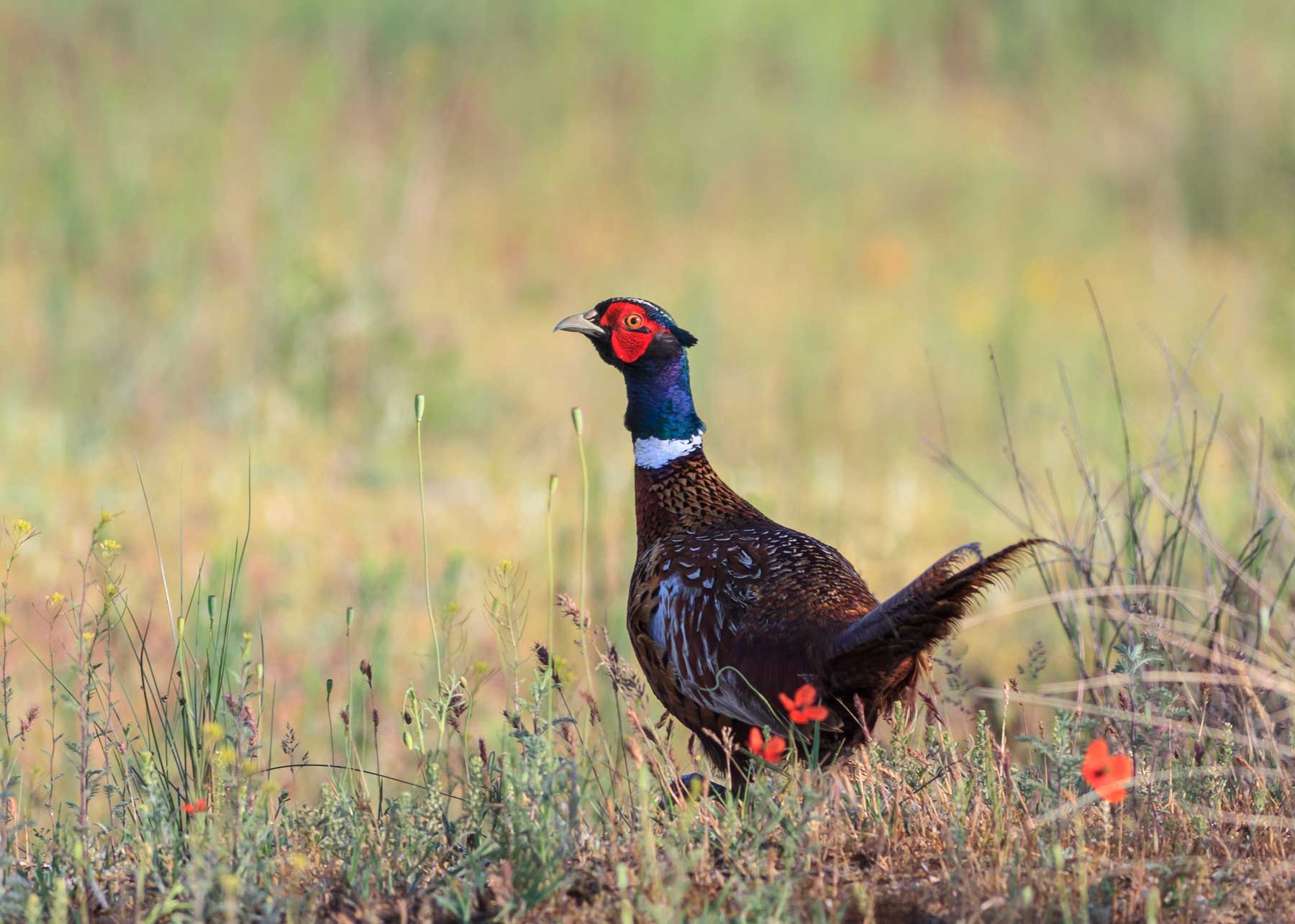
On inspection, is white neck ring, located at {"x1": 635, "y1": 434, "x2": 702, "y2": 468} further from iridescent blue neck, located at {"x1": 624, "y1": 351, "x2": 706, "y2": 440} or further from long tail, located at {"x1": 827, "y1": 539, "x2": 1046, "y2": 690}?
long tail, located at {"x1": 827, "y1": 539, "x2": 1046, "y2": 690}

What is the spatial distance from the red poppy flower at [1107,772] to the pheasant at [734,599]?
0.36m

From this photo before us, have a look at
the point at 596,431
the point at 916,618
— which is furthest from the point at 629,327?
the point at 596,431

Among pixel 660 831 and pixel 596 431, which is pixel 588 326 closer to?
pixel 660 831

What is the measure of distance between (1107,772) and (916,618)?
60 centimetres

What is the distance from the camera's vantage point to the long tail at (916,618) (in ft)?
7.59

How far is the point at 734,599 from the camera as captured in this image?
3148 millimetres

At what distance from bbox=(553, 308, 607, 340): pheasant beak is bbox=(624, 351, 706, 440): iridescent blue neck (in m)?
0.13

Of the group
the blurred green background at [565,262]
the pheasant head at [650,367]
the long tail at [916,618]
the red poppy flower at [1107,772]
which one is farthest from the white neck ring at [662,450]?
the red poppy flower at [1107,772]

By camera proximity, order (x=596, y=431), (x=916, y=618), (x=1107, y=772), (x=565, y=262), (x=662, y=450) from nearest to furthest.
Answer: (x=1107, y=772) → (x=916, y=618) → (x=662, y=450) → (x=596, y=431) → (x=565, y=262)

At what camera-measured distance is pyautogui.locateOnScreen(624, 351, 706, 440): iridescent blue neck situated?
3.80m

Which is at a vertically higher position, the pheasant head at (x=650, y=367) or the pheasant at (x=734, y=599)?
the pheasant head at (x=650, y=367)

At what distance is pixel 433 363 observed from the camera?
9273mm

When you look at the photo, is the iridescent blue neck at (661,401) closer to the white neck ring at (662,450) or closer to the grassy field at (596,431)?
the white neck ring at (662,450)

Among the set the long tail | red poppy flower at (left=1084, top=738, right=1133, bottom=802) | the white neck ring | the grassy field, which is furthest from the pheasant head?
red poppy flower at (left=1084, top=738, right=1133, bottom=802)
